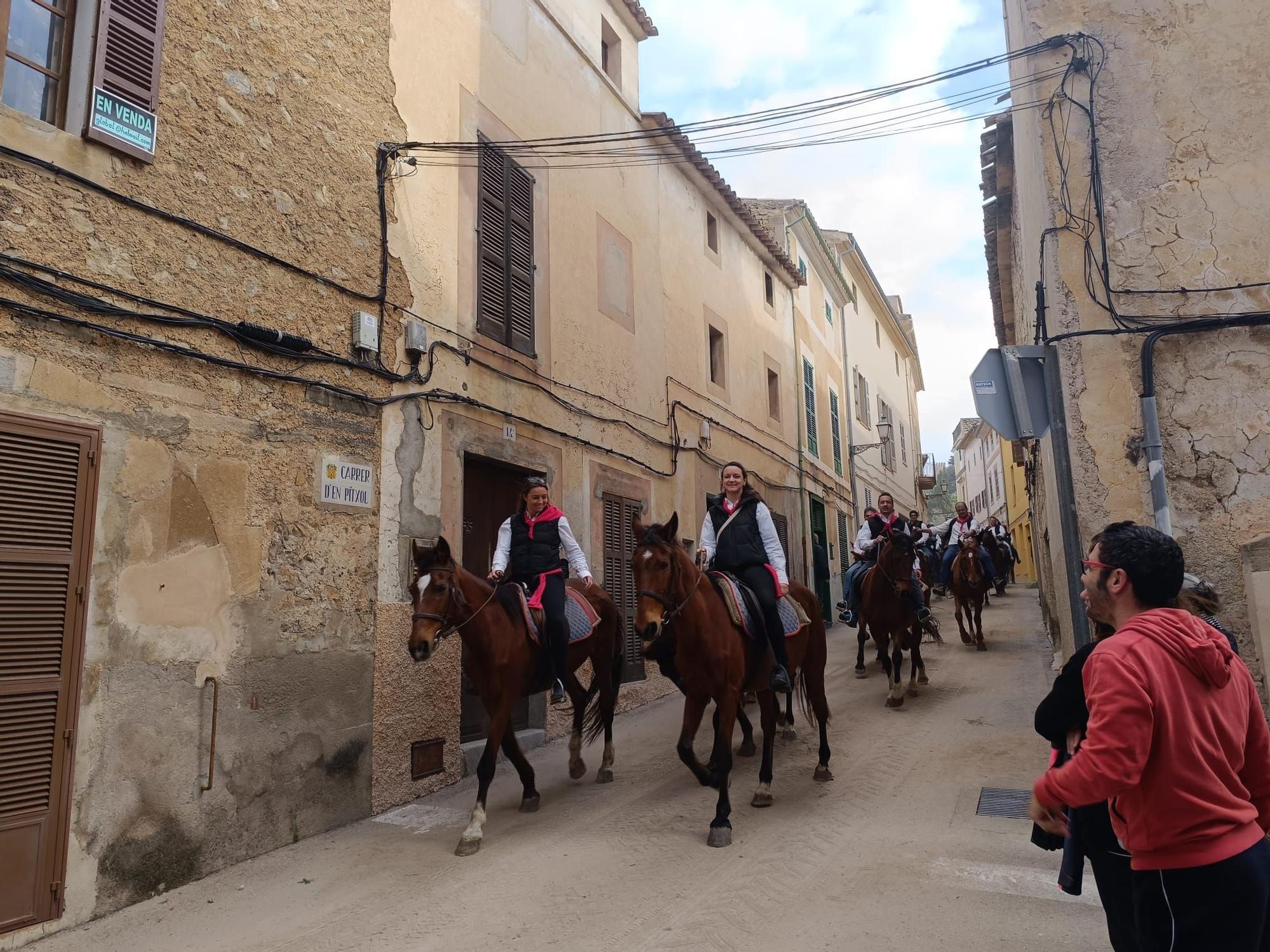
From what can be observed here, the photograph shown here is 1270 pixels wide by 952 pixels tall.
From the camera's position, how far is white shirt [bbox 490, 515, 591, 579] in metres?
7.04

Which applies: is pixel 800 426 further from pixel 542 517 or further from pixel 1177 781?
pixel 1177 781

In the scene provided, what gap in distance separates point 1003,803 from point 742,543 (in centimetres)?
258

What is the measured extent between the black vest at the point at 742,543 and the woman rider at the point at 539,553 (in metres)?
1.14

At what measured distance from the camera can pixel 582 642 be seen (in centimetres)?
732

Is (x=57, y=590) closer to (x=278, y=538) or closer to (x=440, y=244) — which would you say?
(x=278, y=538)

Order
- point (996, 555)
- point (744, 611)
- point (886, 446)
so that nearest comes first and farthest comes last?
point (744, 611)
point (996, 555)
point (886, 446)

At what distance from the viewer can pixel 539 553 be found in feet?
23.1

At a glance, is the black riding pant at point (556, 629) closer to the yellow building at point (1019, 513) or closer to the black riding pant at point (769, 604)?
the black riding pant at point (769, 604)

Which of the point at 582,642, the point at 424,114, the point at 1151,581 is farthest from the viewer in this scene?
the point at 424,114

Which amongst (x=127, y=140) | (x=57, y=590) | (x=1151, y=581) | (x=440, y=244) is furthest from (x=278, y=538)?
(x=1151, y=581)

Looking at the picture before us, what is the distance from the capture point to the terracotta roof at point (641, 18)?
12305mm

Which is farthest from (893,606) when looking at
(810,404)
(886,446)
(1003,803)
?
(886,446)

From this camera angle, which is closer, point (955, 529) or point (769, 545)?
point (769, 545)

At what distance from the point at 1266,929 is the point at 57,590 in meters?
5.28
